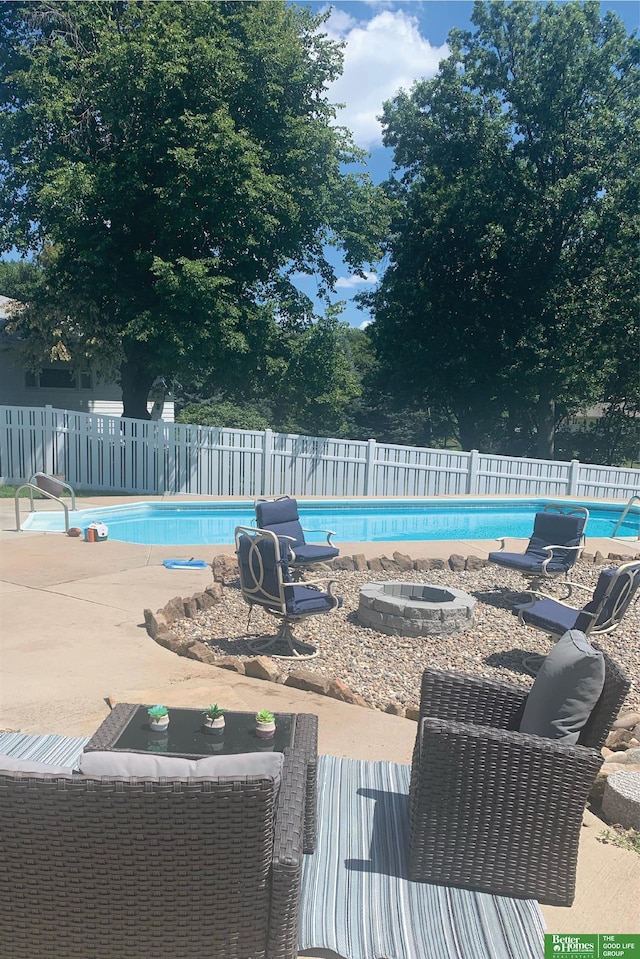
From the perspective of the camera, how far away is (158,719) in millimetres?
3135

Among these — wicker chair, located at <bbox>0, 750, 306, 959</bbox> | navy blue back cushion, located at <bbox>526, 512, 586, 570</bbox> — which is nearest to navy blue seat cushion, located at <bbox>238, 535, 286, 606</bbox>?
wicker chair, located at <bbox>0, 750, 306, 959</bbox>

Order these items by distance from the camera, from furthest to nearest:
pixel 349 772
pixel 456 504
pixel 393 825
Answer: pixel 456 504, pixel 349 772, pixel 393 825

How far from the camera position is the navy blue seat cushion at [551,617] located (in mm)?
5766

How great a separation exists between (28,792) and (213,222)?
1379 cm

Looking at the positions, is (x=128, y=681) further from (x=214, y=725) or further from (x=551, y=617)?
(x=551, y=617)

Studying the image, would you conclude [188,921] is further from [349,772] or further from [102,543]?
[102,543]

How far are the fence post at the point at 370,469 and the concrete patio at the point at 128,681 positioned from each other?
28.3 feet

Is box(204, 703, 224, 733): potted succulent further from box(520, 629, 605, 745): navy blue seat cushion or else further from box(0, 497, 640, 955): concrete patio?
box(520, 629, 605, 745): navy blue seat cushion

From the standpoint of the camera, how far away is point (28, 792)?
6.38 ft

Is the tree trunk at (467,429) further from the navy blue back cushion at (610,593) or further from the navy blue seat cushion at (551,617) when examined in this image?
the navy blue back cushion at (610,593)

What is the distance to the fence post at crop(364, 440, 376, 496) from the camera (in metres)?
16.1

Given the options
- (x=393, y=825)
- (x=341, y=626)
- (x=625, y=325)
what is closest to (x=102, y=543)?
(x=341, y=626)

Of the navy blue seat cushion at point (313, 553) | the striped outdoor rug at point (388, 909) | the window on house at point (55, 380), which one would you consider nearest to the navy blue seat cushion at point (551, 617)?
the navy blue seat cushion at point (313, 553)
